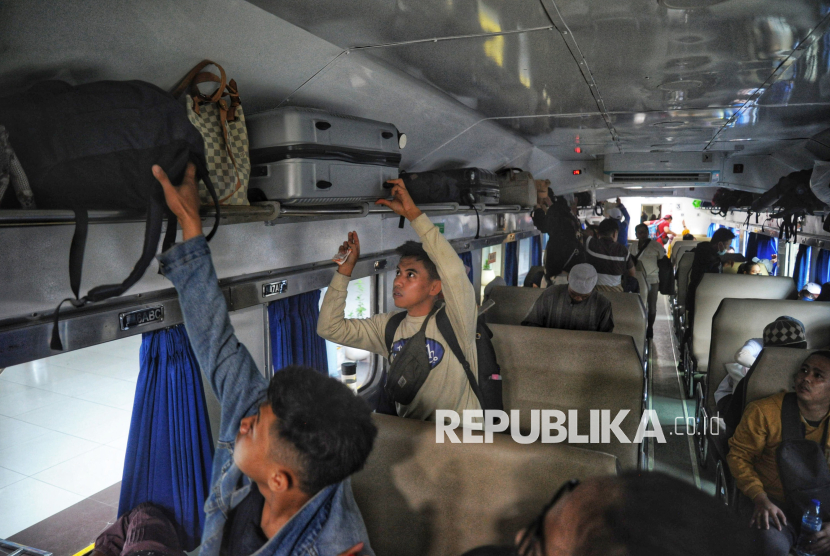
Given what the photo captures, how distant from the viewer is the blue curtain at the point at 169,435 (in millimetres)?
2451

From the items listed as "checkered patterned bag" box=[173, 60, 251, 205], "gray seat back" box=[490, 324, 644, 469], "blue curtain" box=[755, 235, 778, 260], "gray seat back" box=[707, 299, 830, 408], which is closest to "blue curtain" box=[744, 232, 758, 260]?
"blue curtain" box=[755, 235, 778, 260]

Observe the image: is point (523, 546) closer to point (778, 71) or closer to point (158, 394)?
point (158, 394)

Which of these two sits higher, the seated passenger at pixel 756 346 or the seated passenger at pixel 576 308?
the seated passenger at pixel 576 308

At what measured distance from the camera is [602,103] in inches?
152

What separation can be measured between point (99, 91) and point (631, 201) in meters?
25.5

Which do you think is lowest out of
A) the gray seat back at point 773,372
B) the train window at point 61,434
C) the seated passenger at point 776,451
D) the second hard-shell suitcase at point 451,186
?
the train window at point 61,434

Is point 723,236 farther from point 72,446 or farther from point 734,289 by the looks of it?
point 72,446

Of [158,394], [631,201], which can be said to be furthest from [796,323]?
[631,201]

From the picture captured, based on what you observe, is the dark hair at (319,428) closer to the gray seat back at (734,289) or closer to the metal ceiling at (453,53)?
the metal ceiling at (453,53)

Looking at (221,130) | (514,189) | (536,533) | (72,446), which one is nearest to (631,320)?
(514,189)

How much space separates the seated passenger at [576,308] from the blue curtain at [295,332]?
6.70 feet

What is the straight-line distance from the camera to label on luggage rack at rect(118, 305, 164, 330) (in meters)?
2.10

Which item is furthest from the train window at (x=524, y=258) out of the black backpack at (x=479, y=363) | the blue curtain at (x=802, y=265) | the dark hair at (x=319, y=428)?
the dark hair at (x=319, y=428)

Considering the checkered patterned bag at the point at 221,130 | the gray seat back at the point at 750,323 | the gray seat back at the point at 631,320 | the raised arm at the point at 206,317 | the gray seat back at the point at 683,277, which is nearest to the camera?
the raised arm at the point at 206,317
